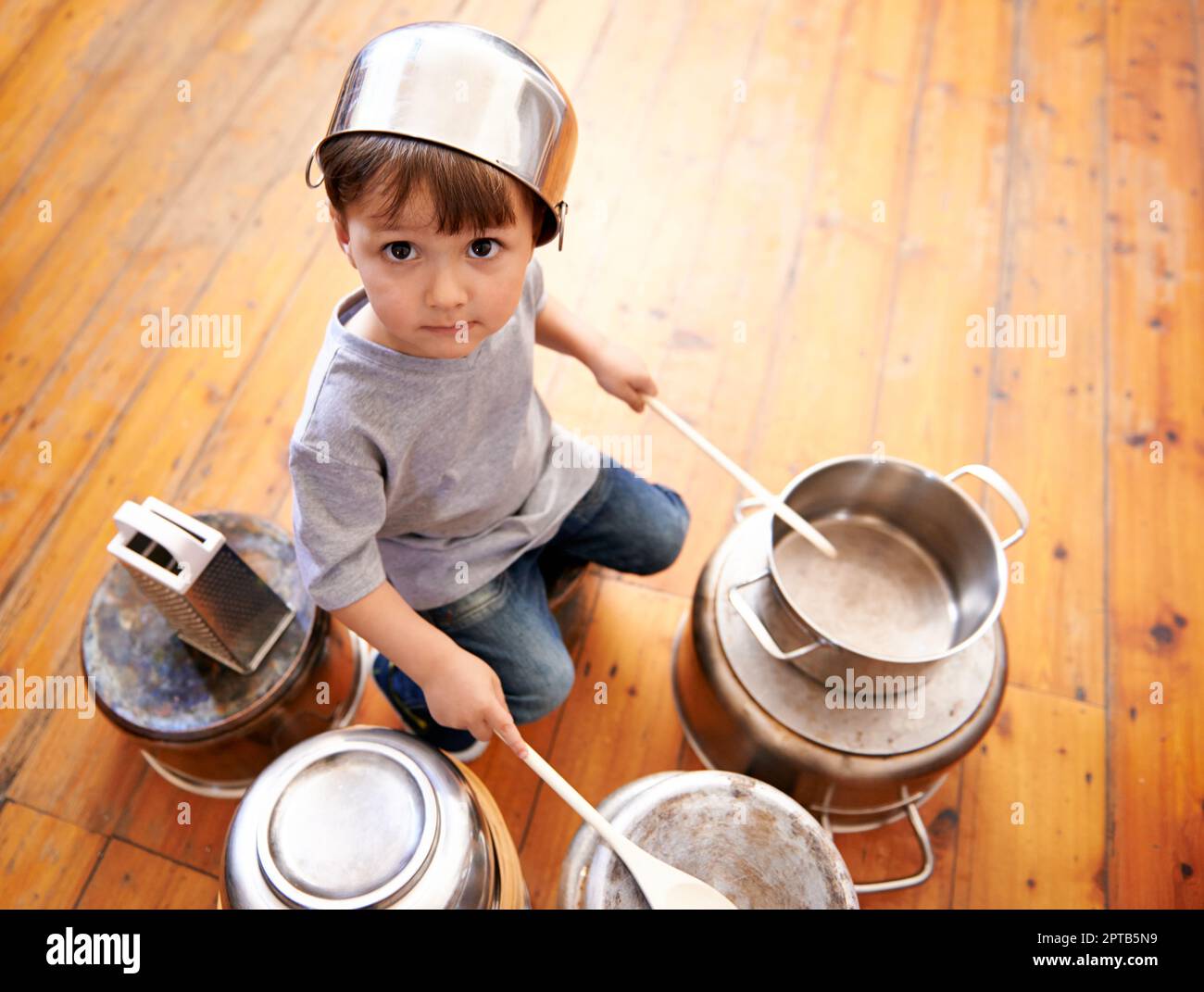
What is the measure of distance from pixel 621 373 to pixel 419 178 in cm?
48

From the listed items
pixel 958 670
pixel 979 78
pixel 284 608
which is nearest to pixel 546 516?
pixel 284 608

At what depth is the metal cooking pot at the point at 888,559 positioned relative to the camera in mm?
1009

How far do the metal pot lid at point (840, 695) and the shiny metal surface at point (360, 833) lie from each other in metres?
0.33

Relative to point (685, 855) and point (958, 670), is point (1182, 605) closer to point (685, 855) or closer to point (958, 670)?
point (958, 670)

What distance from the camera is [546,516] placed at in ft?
3.47

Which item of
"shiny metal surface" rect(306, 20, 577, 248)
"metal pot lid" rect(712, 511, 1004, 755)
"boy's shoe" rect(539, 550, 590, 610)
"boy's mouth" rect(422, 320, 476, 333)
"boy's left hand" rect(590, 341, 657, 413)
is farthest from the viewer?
"boy's shoe" rect(539, 550, 590, 610)

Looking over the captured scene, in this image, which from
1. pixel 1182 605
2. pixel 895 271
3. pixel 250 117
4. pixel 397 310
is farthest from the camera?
pixel 250 117

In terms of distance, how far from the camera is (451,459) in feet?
2.95

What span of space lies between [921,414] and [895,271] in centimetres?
30

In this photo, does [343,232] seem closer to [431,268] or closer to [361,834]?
[431,268]

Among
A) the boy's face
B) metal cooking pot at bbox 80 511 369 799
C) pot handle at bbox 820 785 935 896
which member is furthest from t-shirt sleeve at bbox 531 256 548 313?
pot handle at bbox 820 785 935 896

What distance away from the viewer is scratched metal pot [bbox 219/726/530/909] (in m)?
0.80

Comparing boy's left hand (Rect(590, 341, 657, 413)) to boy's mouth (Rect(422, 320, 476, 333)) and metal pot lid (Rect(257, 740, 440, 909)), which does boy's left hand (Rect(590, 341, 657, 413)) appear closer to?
boy's mouth (Rect(422, 320, 476, 333))

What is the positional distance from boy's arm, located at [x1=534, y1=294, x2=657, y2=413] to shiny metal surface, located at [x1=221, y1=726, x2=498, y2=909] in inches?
18.8
